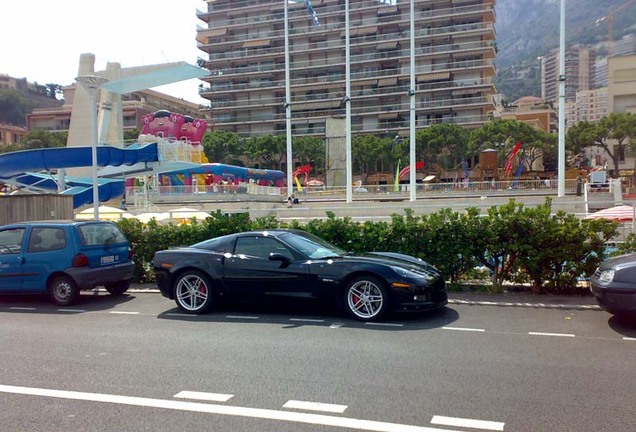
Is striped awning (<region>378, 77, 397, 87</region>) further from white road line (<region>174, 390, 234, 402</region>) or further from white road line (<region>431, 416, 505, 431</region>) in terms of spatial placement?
white road line (<region>431, 416, 505, 431</region>)

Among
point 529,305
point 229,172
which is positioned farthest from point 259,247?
point 229,172

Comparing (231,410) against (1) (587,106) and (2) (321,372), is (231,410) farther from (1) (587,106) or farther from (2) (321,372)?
(1) (587,106)

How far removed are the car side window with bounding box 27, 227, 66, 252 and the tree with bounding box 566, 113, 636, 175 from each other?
56774 mm

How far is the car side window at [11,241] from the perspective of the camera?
983 centimetres

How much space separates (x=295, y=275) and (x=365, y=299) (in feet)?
3.60

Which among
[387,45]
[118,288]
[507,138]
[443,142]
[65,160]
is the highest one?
[387,45]

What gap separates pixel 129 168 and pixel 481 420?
26.7 metres

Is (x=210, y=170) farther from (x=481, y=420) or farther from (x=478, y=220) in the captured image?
(x=481, y=420)

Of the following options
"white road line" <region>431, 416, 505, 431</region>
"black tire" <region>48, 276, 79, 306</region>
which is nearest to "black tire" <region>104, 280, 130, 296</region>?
"black tire" <region>48, 276, 79, 306</region>

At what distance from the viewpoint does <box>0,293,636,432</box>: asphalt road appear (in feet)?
13.9

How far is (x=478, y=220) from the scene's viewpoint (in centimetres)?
958

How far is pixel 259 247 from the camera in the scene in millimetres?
8383

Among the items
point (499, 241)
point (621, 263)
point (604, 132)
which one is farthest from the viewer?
point (604, 132)

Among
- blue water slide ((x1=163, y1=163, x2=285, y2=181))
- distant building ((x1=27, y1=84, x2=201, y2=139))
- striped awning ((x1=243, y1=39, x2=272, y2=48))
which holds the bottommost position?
blue water slide ((x1=163, y1=163, x2=285, y2=181))
